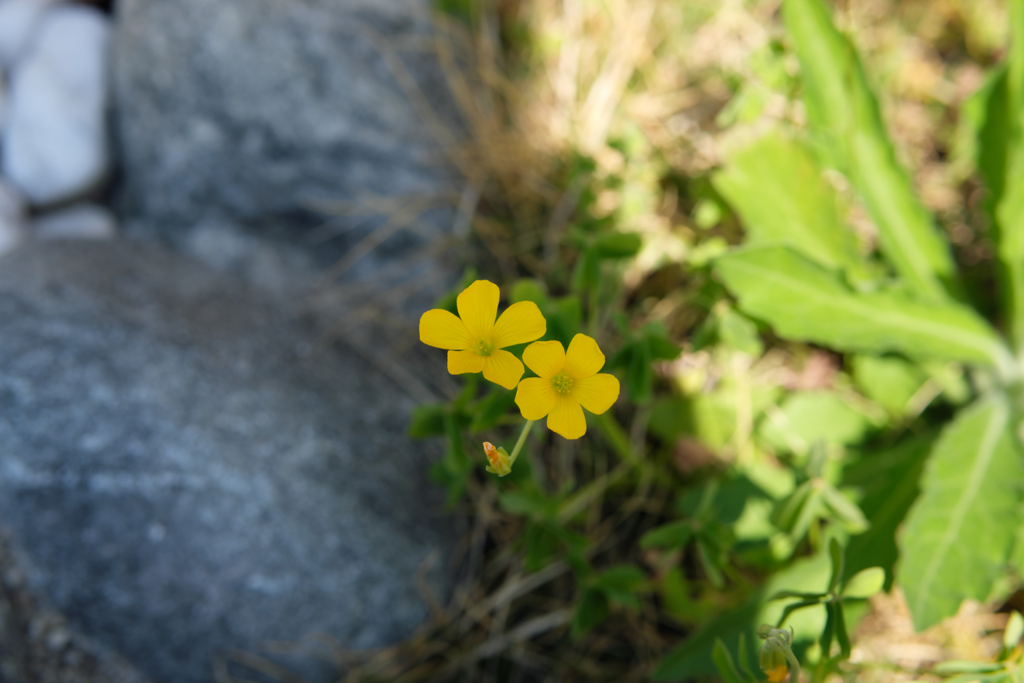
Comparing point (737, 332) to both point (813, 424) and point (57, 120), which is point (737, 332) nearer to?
point (813, 424)

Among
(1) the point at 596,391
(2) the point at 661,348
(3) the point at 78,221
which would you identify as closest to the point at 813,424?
(2) the point at 661,348

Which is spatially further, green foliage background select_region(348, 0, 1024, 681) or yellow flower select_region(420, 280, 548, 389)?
green foliage background select_region(348, 0, 1024, 681)

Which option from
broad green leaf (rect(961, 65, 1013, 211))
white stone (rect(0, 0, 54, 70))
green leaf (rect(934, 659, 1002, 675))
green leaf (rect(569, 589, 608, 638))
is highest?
broad green leaf (rect(961, 65, 1013, 211))

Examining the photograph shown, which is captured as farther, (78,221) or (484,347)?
(78,221)

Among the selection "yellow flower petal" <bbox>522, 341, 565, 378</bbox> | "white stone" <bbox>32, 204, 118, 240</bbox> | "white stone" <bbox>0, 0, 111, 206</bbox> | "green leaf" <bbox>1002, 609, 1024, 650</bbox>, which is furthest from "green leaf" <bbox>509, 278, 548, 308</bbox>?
"white stone" <bbox>0, 0, 111, 206</bbox>

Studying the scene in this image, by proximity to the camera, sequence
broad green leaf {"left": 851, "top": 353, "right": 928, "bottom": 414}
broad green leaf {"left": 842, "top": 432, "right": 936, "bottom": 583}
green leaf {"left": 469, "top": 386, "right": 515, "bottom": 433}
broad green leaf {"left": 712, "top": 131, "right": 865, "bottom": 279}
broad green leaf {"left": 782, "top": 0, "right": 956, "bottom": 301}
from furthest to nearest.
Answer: broad green leaf {"left": 851, "top": 353, "right": 928, "bottom": 414}
broad green leaf {"left": 712, "top": 131, "right": 865, "bottom": 279}
broad green leaf {"left": 782, "top": 0, "right": 956, "bottom": 301}
broad green leaf {"left": 842, "top": 432, "right": 936, "bottom": 583}
green leaf {"left": 469, "top": 386, "right": 515, "bottom": 433}

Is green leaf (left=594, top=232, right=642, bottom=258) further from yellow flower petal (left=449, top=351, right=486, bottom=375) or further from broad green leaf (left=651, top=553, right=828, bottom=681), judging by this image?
broad green leaf (left=651, top=553, right=828, bottom=681)

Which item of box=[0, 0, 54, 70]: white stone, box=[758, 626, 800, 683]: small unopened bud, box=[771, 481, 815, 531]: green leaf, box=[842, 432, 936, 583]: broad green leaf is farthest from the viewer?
box=[0, 0, 54, 70]: white stone
